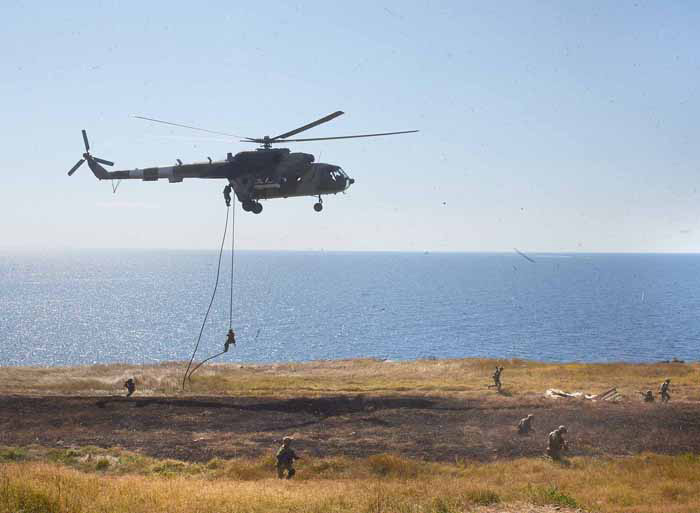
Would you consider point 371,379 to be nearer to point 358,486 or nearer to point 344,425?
point 344,425

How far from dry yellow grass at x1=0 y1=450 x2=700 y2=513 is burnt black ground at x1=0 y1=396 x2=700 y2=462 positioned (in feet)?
5.23

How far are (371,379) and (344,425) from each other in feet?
66.9

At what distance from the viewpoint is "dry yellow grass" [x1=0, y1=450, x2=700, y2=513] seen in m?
12.7

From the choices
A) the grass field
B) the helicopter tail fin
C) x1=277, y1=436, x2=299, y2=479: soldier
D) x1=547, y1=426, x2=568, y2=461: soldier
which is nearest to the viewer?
the grass field

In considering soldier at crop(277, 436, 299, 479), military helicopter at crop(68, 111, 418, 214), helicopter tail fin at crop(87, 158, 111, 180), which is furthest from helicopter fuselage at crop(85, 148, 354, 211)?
soldier at crop(277, 436, 299, 479)

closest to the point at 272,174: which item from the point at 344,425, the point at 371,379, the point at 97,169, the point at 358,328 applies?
the point at 97,169

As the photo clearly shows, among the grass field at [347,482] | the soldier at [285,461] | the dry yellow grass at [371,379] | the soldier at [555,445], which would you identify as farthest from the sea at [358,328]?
the soldier at [555,445]

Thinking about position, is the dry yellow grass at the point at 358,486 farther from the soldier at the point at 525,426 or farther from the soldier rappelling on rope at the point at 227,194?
the soldier rappelling on rope at the point at 227,194

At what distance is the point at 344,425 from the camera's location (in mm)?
23250

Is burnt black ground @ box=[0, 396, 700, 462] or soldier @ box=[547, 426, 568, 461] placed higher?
soldier @ box=[547, 426, 568, 461]

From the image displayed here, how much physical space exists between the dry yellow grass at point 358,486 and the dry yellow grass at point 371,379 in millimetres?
11325

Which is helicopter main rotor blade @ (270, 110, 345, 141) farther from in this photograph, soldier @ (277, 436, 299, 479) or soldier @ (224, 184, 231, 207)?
soldier @ (277, 436, 299, 479)

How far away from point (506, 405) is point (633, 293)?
19078cm

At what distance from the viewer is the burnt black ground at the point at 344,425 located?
65.6 ft
